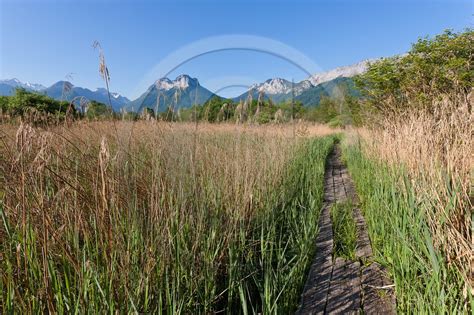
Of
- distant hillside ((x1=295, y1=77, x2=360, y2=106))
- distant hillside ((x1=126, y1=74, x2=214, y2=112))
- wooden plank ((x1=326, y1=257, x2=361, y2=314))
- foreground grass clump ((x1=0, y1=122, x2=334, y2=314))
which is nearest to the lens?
foreground grass clump ((x1=0, y1=122, x2=334, y2=314))

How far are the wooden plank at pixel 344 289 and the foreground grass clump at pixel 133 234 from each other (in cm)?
20

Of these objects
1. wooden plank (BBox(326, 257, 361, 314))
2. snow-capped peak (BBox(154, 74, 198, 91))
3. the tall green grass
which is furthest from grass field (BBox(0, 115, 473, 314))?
snow-capped peak (BBox(154, 74, 198, 91))

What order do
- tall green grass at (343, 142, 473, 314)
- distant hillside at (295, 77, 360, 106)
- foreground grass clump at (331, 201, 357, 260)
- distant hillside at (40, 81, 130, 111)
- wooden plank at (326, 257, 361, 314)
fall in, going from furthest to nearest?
distant hillside at (295, 77, 360, 106)
foreground grass clump at (331, 201, 357, 260)
wooden plank at (326, 257, 361, 314)
distant hillside at (40, 81, 130, 111)
tall green grass at (343, 142, 473, 314)

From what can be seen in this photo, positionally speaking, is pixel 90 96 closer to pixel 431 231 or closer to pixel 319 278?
pixel 319 278

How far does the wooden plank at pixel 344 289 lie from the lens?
1.41 metres

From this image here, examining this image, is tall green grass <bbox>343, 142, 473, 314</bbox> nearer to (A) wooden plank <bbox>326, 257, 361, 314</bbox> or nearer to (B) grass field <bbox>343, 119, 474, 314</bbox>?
(B) grass field <bbox>343, 119, 474, 314</bbox>

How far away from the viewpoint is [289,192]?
272 centimetres

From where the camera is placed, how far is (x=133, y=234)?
3.64 feet

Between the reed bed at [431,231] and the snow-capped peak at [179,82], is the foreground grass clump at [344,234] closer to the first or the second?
the reed bed at [431,231]

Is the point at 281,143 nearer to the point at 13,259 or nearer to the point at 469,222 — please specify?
the point at 469,222

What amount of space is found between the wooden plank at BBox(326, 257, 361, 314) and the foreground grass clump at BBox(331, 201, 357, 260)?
0.14 meters

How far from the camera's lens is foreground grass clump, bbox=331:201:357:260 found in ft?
6.74

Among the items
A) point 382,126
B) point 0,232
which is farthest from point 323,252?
point 382,126

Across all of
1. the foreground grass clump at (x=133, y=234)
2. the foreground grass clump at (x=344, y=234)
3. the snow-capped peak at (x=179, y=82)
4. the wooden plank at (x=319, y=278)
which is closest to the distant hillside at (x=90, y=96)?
the foreground grass clump at (x=133, y=234)
